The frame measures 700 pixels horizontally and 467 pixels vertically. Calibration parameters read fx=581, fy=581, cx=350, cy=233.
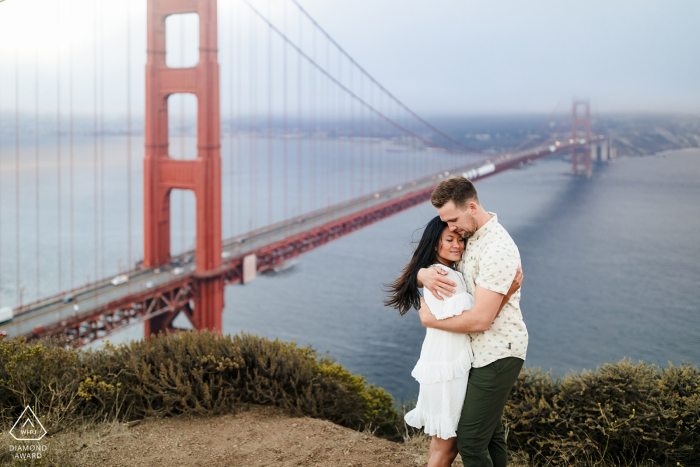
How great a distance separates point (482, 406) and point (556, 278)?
24.5 m

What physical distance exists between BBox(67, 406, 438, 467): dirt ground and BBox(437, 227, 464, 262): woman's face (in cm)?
117

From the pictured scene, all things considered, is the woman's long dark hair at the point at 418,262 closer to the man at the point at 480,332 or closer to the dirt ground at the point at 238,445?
the man at the point at 480,332

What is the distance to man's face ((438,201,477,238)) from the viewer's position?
1.76m

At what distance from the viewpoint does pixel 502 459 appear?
6.34 feet

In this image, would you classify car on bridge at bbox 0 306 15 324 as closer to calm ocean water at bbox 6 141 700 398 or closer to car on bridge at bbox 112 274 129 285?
car on bridge at bbox 112 274 129 285

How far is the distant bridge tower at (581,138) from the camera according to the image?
28.0m

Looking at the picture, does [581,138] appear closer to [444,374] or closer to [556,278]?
[556,278]

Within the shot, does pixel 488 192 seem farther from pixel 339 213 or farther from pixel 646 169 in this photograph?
pixel 339 213

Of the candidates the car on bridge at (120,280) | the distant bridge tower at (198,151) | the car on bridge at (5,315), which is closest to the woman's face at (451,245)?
the car on bridge at (5,315)

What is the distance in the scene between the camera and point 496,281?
1.69m

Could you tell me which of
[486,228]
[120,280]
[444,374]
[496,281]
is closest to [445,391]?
[444,374]

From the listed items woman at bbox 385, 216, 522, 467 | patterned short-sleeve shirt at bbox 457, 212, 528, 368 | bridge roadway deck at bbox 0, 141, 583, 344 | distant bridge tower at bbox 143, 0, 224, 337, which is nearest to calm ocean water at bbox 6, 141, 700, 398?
bridge roadway deck at bbox 0, 141, 583, 344

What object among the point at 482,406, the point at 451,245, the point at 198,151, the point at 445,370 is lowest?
the point at 482,406

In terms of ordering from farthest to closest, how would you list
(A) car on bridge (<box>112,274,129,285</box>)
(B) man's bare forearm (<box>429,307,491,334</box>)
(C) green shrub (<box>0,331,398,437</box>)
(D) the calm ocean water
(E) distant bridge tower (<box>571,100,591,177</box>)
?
(E) distant bridge tower (<box>571,100,591,177</box>) < (D) the calm ocean water < (A) car on bridge (<box>112,274,129,285</box>) < (C) green shrub (<box>0,331,398,437</box>) < (B) man's bare forearm (<box>429,307,491,334</box>)
